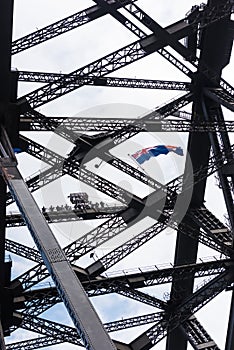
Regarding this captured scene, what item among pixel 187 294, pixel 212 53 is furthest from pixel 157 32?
pixel 187 294

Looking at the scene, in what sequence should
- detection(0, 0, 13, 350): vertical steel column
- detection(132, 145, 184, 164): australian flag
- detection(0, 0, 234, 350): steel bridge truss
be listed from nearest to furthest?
detection(0, 0, 13, 350): vertical steel column
detection(0, 0, 234, 350): steel bridge truss
detection(132, 145, 184, 164): australian flag

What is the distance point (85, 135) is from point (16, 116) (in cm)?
289

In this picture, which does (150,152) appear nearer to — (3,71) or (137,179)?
(137,179)

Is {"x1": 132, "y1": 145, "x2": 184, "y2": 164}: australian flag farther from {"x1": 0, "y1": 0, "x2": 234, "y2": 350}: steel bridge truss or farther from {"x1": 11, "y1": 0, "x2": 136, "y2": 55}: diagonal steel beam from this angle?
{"x1": 11, "y1": 0, "x2": 136, "y2": 55}: diagonal steel beam

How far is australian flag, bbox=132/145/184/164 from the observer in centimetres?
1930

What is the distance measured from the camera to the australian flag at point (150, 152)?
760 inches

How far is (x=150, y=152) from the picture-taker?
1938 centimetres

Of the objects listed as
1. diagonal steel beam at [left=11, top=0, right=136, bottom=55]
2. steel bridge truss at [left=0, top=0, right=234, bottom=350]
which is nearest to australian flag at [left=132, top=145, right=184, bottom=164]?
steel bridge truss at [left=0, top=0, right=234, bottom=350]

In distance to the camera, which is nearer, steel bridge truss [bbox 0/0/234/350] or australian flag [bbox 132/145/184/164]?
steel bridge truss [bbox 0/0/234/350]

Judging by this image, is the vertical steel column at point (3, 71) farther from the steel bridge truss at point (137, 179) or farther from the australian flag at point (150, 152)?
the australian flag at point (150, 152)

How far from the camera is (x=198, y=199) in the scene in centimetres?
2034

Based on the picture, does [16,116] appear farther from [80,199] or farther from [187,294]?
[187,294]

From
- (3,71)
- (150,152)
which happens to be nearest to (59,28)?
(3,71)

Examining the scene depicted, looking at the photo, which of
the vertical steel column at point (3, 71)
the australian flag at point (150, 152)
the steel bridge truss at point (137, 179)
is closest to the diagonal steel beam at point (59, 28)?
the steel bridge truss at point (137, 179)
